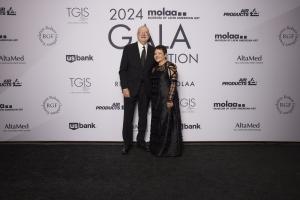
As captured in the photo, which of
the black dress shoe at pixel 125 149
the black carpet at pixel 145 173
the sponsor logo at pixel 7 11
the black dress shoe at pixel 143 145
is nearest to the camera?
→ the black carpet at pixel 145 173

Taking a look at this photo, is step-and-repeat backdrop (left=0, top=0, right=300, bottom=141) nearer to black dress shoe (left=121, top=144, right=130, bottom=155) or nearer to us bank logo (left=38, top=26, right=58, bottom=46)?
us bank logo (left=38, top=26, right=58, bottom=46)

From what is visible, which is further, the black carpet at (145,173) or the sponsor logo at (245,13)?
the sponsor logo at (245,13)

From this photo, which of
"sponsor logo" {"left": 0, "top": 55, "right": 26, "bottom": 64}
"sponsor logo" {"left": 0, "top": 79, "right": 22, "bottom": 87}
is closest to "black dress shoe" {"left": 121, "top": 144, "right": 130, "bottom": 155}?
"sponsor logo" {"left": 0, "top": 79, "right": 22, "bottom": 87}

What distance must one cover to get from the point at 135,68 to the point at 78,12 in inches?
48.2

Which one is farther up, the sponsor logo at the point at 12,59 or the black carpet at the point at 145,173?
the sponsor logo at the point at 12,59

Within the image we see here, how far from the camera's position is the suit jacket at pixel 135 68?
4.17 metres

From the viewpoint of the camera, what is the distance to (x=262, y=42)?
4590mm

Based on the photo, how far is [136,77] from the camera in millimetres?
4188

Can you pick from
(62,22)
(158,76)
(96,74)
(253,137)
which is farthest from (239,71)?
(62,22)

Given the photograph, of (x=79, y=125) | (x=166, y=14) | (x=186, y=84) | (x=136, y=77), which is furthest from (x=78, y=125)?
(x=166, y=14)

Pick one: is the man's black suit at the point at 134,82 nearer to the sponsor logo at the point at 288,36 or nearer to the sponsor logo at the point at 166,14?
the sponsor logo at the point at 166,14

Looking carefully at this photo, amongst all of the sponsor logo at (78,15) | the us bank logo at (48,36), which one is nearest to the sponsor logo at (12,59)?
the us bank logo at (48,36)

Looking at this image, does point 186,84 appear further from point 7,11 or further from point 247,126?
point 7,11

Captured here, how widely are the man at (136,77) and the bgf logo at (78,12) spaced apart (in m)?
0.85
